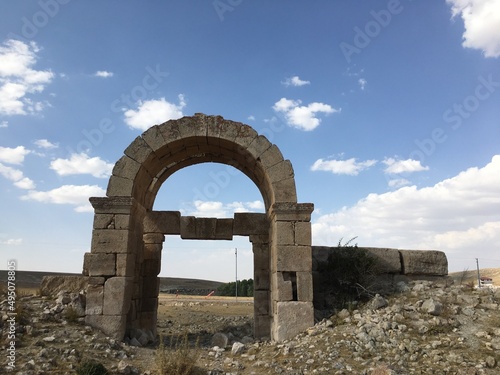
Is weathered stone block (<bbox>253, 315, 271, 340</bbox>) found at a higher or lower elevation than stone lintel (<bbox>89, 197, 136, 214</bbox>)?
lower

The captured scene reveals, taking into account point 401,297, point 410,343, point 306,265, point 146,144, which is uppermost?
point 146,144

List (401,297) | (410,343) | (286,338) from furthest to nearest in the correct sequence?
(401,297) < (286,338) < (410,343)

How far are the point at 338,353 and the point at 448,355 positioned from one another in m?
1.58

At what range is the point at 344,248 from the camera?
9.44m

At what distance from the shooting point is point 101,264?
761 centimetres

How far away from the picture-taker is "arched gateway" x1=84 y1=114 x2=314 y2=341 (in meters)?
7.54

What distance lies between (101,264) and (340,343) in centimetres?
472

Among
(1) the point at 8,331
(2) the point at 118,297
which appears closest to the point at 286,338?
A: (2) the point at 118,297

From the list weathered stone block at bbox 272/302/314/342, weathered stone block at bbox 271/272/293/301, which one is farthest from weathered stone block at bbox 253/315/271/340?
weathered stone block at bbox 271/272/293/301

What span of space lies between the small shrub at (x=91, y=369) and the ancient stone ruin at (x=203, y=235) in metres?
1.86

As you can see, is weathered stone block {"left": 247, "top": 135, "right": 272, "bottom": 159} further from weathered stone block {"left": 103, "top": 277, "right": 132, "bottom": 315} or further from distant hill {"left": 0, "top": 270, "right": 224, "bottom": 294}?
distant hill {"left": 0, "top": 270, "right": 224, "bottom": 294}

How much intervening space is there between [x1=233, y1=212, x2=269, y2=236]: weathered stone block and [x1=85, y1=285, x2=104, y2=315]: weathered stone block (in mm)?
3606

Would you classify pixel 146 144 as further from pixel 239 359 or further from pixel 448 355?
pixel 448 355

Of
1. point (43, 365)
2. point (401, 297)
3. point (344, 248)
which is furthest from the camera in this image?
point (344, 248)
